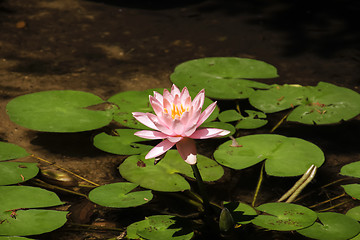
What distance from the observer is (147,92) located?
2982 mm

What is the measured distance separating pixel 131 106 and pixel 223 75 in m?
0.72

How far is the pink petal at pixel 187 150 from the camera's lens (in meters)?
1.80

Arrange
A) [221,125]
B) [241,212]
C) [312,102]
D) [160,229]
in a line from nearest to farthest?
[160,229] < [241,212] < [221,125] < [312,102]

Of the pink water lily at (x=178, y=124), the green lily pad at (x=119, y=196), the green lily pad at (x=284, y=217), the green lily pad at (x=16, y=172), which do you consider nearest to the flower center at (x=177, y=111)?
the pink water lily at (x=178, y=124)

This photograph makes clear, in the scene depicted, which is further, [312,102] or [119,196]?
[312,102]

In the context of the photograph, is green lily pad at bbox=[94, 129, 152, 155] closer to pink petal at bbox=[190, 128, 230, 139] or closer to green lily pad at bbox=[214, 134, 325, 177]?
green lily pad at bbox=[214, 134, 325, 177]

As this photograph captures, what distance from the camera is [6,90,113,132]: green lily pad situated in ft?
8.47

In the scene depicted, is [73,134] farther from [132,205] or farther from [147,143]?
Answer: [132,205]

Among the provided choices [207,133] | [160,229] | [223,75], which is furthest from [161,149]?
[223,75]

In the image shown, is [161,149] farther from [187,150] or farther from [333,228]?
[333,228]

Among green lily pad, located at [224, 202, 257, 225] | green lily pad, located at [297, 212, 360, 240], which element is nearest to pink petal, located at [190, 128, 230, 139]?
green lily pad, located at [224, 202, 257, 225]

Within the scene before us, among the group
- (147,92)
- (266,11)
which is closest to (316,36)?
(266,11)

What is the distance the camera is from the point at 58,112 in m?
2.70

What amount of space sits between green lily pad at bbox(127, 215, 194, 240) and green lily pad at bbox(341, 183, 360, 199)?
28.1 inches
